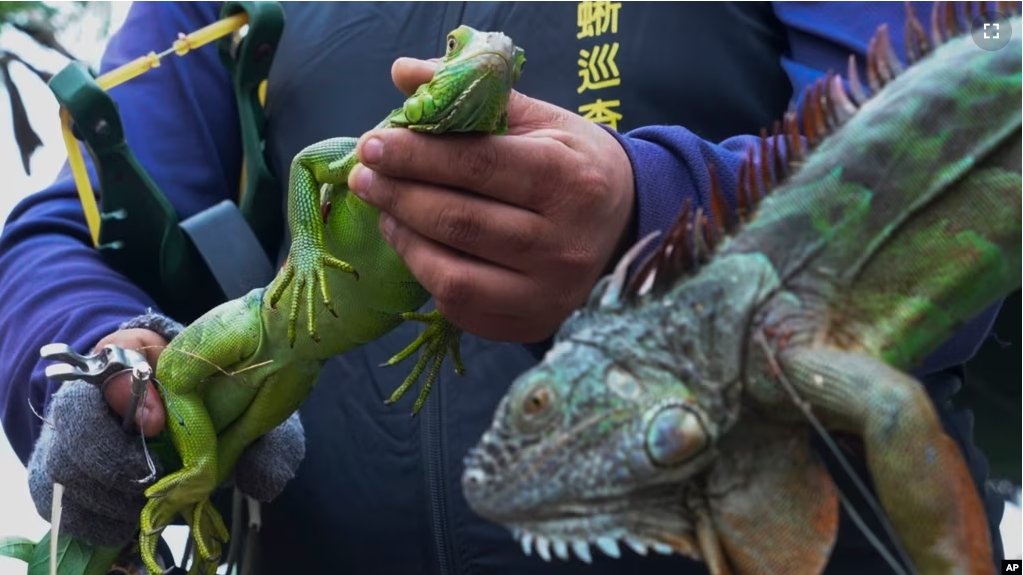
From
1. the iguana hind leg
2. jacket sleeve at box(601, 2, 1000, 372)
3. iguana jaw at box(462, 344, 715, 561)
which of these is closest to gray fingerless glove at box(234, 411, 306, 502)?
jacket sleeve at box(601, 2, 1000, 372)

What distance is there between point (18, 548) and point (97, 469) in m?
0.13

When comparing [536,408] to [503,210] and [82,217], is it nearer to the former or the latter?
[503,210]

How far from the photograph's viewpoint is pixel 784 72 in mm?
1565

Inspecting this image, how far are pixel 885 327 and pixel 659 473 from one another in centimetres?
16

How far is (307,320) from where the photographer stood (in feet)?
4.17

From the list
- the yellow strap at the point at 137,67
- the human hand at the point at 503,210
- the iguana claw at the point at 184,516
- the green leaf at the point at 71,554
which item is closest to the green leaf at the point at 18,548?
the green leaf at the point at 71,554

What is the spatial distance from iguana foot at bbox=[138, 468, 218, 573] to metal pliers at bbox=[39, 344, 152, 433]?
0.09m

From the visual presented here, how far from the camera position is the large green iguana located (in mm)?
684

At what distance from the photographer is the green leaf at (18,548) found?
133 centimetres

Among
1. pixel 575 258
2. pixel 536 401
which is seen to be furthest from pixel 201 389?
pixel 536 401

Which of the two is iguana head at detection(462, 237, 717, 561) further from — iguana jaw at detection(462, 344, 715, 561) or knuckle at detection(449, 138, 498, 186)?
knuckle at detection(449, 138, 498, 186)

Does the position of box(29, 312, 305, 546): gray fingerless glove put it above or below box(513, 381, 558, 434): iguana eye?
below

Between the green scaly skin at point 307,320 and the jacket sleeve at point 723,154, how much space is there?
16cm

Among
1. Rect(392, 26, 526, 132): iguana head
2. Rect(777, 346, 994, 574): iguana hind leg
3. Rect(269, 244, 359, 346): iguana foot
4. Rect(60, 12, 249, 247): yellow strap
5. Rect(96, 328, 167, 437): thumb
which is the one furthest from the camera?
Rect(60, 12, 249, 247): yellow strap
